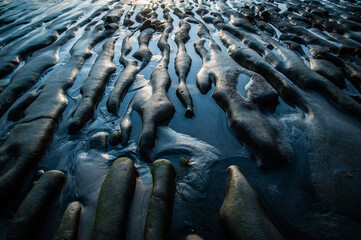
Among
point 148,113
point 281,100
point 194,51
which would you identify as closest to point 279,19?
point 194,51

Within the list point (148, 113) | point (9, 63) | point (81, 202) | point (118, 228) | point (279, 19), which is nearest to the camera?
point (118, 228)

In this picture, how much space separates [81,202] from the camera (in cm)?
169

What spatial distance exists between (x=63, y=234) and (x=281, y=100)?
2726 millimetres

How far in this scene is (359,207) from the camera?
1488mm

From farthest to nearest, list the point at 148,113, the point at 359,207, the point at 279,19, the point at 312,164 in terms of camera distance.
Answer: the point at 279,19 → the point at 148,113 → the point at 312,164 → the point at 359,207

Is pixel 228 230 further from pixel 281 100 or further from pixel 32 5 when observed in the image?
pixel 32 5

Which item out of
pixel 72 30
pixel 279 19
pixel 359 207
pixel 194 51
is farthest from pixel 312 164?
pixel 72 30

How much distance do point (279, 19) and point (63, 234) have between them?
647 centimetres

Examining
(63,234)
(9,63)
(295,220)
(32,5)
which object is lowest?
(295,220)

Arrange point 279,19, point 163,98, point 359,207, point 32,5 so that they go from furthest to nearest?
1. point 32,5
2. point 279,19
3. point 163,98
4. point 359,207

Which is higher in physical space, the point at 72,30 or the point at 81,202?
the point at 72,30

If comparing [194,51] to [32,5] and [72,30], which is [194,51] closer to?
[72,30]

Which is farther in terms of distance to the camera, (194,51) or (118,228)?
(194,51)

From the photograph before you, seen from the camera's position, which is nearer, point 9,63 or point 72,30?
point 9,63
